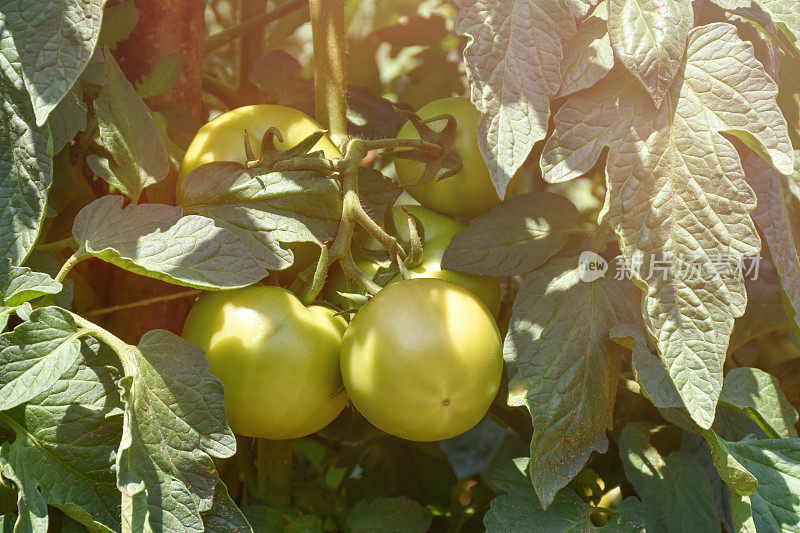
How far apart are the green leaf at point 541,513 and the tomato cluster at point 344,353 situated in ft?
0.31

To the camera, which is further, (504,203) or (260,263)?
(504,203)

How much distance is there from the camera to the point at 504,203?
57 centimetres

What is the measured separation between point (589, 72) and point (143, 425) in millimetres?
361

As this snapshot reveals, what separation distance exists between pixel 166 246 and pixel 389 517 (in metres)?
0.30

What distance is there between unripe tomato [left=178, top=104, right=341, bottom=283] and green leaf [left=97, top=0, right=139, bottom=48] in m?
0.11

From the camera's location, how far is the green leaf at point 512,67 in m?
0.45

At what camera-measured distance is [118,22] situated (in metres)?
0.57

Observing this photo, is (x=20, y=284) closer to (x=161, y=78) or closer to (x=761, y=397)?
(x=161, y=78)

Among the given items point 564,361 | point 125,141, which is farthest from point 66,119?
point 564,361

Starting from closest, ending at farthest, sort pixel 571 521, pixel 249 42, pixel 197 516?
pixel 197 516 < pixel 571 521 < pixel 249 42

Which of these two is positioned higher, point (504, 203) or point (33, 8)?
point (33, 8)

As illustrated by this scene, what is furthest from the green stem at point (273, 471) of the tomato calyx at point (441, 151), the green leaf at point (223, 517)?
the tomato calyx at point (441, 151)

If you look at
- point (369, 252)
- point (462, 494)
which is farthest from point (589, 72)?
point (462, 494)

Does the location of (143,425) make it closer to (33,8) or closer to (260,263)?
→ (260,263)
